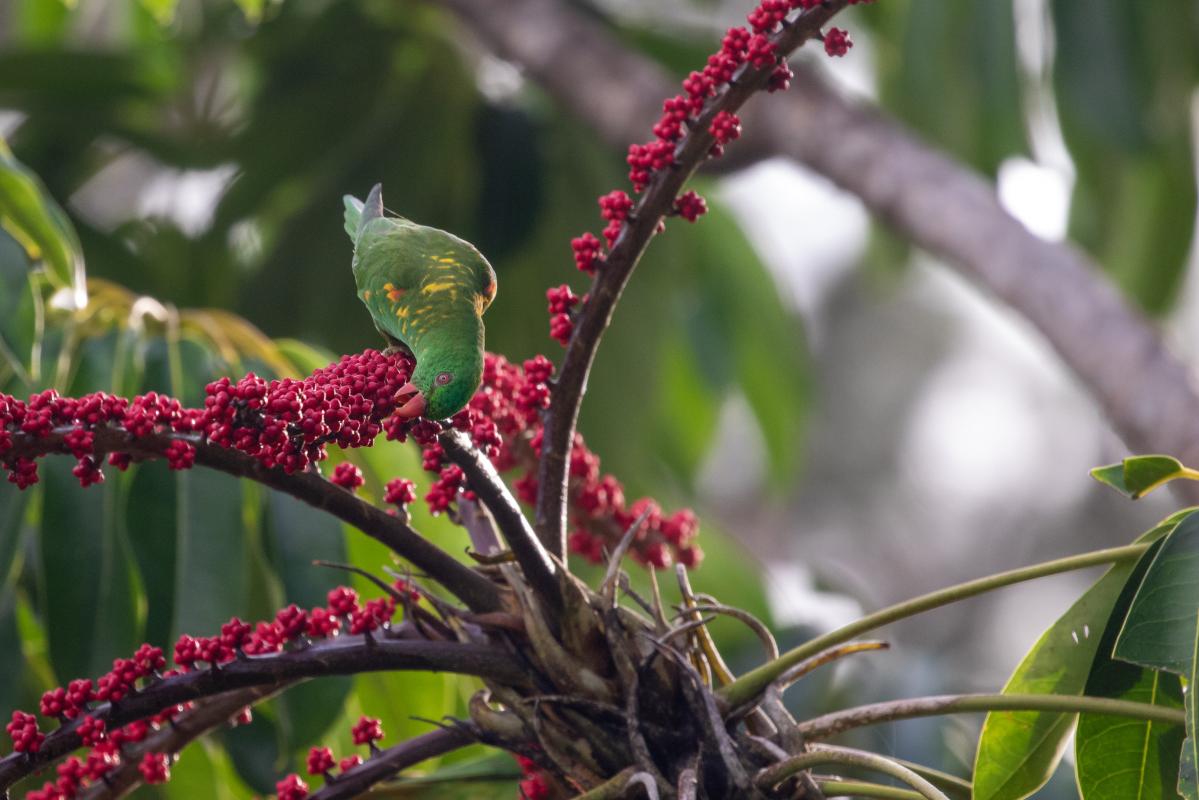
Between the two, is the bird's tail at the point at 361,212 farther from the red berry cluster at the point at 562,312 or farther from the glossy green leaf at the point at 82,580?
the glossy green leaf at the point at 82,580

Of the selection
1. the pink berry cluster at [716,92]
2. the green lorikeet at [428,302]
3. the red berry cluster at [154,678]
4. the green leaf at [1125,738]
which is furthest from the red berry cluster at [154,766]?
the green leaf at [1125,738]

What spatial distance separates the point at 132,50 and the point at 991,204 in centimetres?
217

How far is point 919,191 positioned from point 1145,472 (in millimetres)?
1318

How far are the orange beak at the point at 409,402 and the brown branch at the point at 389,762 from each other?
246 millimetres

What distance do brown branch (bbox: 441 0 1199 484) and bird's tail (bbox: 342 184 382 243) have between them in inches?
46.8

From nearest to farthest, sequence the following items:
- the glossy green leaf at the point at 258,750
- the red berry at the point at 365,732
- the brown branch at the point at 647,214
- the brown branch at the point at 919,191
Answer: the brown branch at the point at 647,214 → the red berry at the point at 365,732 → the glossy green leaf at the point at 258,750 → the brown branch at the point at 919,191

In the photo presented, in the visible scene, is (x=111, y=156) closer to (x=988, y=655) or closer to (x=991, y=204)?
(x=991, y=204)

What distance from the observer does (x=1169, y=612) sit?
2.53 ft

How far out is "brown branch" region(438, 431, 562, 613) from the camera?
0.75 meters

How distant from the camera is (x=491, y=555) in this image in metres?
0.86

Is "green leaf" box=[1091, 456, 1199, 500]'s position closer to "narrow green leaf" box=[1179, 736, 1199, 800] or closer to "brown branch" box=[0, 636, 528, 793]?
"narrow green leaf" box=[1179, 736, 1199, 800]

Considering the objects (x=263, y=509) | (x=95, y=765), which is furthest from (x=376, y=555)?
(x=95, y=765)

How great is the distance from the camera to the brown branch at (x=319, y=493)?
0.71 m

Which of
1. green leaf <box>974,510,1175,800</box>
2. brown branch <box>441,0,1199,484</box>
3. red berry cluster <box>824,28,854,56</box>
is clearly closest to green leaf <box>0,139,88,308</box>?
red berry cluster <box>824,28,854,56</box>
